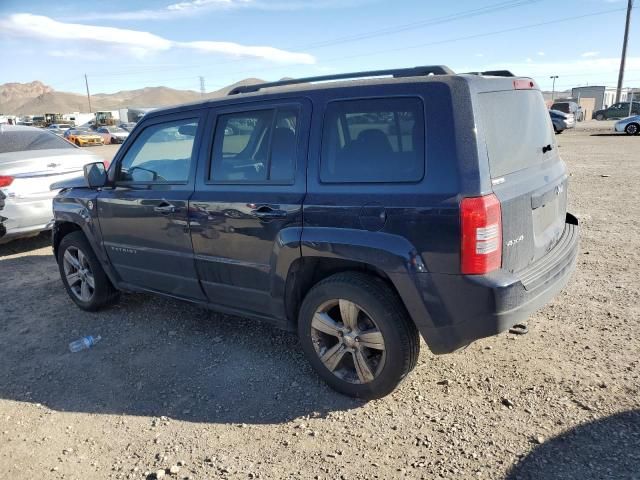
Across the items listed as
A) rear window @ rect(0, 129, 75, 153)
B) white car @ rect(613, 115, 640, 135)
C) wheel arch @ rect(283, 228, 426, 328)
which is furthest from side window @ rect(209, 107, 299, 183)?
white car @ rect(613, 115, 640, 135)

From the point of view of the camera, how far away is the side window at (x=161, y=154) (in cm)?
385

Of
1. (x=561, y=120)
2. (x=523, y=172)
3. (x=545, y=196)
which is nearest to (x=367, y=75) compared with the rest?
(x=523, y=172)

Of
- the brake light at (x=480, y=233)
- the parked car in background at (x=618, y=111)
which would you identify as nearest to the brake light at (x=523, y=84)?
the brake light at (x=480, y=233)

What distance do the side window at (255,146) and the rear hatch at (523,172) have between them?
3.97 ft

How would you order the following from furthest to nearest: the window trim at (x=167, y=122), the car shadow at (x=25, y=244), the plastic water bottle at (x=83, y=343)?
the car shadow at (x=25, y=244)
the plastic water bottle at (x=83, y=343)
the window trim at (x=167, y=122)

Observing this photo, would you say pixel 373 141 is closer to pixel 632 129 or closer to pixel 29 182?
pixel 29 182

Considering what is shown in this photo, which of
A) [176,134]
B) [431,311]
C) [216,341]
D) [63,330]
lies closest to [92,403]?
[216,341]

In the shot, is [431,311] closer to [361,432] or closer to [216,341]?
[361,432]

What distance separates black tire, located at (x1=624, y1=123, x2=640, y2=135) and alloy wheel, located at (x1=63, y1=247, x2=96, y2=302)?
26.6 m

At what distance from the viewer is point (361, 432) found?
292 cm

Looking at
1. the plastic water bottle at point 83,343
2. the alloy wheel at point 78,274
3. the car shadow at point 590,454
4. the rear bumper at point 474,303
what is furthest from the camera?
the alloy wheel at point 78,274

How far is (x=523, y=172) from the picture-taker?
2.98m

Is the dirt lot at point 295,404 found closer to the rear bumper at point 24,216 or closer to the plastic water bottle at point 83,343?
the plastic water bottle at point 83,343

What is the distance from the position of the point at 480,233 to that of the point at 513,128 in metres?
0.83
